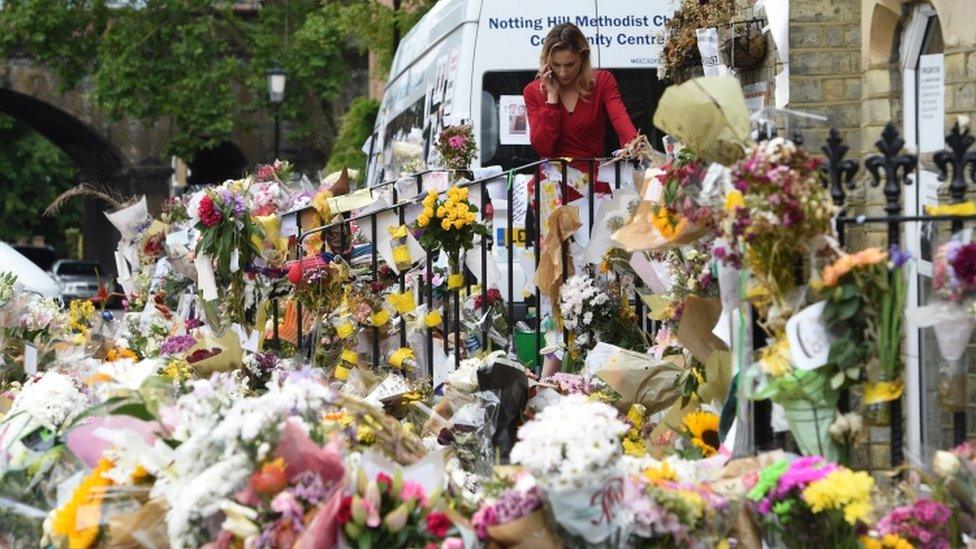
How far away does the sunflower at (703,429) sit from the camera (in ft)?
19.7

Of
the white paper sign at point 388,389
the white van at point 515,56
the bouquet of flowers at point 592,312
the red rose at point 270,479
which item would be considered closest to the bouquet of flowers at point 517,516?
the red rose at point 270,479

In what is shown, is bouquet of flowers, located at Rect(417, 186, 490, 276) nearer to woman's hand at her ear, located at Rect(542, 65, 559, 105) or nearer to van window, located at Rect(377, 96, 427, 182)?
woman's hand at her ear, located at Rect(542, 65, 559, 105)

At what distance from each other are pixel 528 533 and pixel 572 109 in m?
5.16

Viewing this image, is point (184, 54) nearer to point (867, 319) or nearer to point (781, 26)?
point (781, 26)

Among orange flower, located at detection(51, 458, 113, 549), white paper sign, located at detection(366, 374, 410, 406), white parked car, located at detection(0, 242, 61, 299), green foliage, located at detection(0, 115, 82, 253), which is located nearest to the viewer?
orange flower, located at detection(51, 458, 113, 549)

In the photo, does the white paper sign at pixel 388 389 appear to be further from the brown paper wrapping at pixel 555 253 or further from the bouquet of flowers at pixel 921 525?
the bouquet of flowers at pixel 921 525

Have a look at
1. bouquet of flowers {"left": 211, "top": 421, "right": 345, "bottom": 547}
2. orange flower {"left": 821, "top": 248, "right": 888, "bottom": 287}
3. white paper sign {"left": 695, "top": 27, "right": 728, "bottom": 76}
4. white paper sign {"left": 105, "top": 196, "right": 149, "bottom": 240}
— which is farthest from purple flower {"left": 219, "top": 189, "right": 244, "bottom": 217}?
orange flower {"left": 821, "top": 248, "right": 888, "bottom": 287}

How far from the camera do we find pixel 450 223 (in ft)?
26.4

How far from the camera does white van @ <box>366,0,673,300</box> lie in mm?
11680

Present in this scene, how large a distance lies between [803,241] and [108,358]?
20.6 feet

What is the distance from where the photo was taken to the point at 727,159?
5.20 meters

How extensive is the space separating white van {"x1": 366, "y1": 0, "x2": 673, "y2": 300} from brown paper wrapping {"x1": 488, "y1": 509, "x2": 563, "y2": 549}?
7.22 meters

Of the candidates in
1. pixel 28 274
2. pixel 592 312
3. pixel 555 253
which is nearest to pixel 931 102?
pixel 592 312

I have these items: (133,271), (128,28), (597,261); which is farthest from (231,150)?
(597,261)
